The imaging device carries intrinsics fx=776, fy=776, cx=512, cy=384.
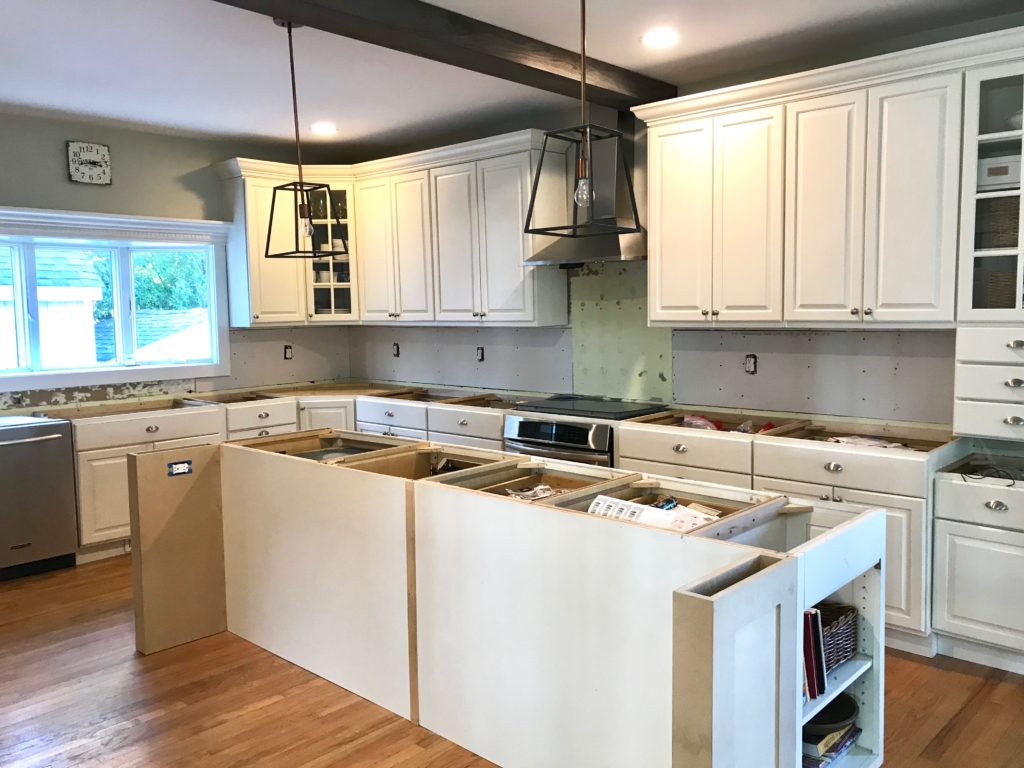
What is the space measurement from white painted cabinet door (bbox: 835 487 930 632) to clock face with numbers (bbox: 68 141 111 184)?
15.2 ft

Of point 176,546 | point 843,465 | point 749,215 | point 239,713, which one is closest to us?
point 239,713

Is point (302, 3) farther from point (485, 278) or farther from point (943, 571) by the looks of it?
point (943, 571)

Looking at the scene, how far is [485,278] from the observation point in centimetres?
473

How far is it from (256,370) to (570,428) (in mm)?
2770

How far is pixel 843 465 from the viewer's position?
3148 millimetres

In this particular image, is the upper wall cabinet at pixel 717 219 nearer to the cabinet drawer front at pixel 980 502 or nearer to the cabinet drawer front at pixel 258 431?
the cabinet drawer front at pixel 980 502

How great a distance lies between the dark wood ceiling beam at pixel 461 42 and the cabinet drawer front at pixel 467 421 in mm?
1793

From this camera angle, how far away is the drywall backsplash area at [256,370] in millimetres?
4758

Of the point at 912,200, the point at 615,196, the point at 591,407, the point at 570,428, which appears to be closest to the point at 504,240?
the point at 615,196

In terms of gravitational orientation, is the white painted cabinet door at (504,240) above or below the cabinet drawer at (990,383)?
above

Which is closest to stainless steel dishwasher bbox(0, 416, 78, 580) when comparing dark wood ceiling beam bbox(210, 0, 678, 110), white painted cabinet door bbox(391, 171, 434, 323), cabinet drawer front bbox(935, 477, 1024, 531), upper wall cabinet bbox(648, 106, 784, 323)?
white painted cabinet door bbox(391, 171, 434, 323)

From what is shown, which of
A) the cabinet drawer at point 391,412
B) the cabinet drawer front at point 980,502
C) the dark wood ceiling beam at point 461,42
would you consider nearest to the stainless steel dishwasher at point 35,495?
the cabinet drawer at point 391,412

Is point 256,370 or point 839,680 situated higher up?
point 256,370

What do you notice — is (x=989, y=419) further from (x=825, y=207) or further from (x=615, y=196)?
(x=615, y=196)
